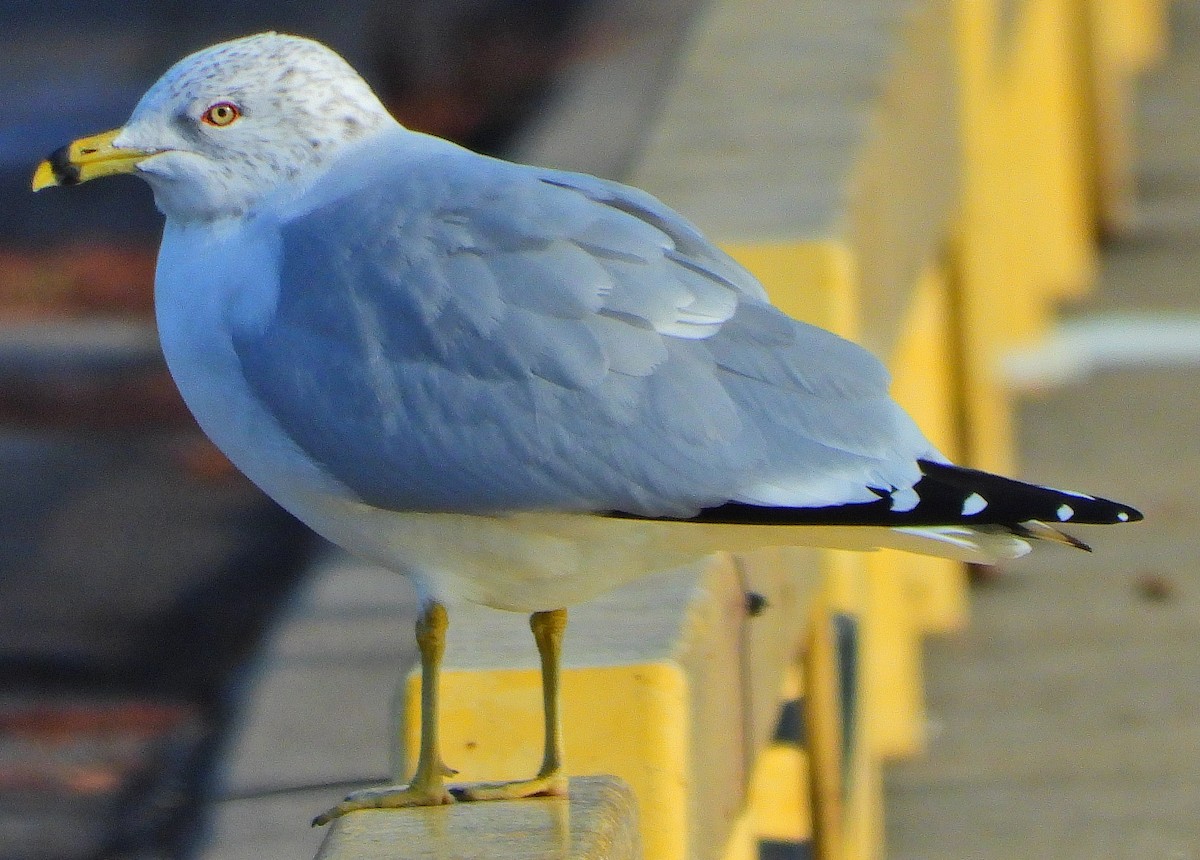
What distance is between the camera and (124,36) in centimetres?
1048

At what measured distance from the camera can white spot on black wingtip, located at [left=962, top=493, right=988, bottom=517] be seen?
6.12ft

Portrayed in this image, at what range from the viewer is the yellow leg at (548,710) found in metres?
2.03

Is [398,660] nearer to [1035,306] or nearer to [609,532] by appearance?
[609,532]

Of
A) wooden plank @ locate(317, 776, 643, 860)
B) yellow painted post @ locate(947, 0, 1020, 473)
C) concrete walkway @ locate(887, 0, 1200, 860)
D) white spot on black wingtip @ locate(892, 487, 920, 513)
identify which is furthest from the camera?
yellow painted post @ locate(947, 0, 1020, 473)

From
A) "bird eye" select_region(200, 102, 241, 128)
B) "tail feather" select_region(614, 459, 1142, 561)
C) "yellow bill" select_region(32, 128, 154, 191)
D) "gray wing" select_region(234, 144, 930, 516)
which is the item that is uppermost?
"bird eye" select_region(200, 102, 241, 128)

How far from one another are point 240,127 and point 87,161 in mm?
171

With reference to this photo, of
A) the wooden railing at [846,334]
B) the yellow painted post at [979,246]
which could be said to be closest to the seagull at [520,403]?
the wooden railing at [846,334]

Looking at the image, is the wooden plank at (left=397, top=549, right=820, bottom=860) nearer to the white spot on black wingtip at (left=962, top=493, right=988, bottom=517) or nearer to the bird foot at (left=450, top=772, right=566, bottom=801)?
the bird foot at (left=450, top=772, right=566, bottom=801)

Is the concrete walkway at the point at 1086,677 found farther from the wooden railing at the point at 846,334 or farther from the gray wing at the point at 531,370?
the gray wing at the point at 531,370

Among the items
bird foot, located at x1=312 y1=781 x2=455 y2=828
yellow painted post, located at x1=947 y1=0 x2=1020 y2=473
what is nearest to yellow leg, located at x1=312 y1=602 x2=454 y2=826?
bird foot, located at x1=312 y1=781 x2=455 y2=828

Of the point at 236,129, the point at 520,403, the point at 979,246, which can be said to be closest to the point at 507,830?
the point at 520,403

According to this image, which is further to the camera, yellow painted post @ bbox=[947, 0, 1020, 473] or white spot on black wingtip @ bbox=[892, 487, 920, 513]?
yellow painted post @ bbox=[947, 0, 1020, 473]

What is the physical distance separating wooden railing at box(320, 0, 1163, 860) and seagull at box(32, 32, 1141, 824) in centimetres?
10

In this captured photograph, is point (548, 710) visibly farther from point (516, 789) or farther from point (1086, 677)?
point (1086, 677)
